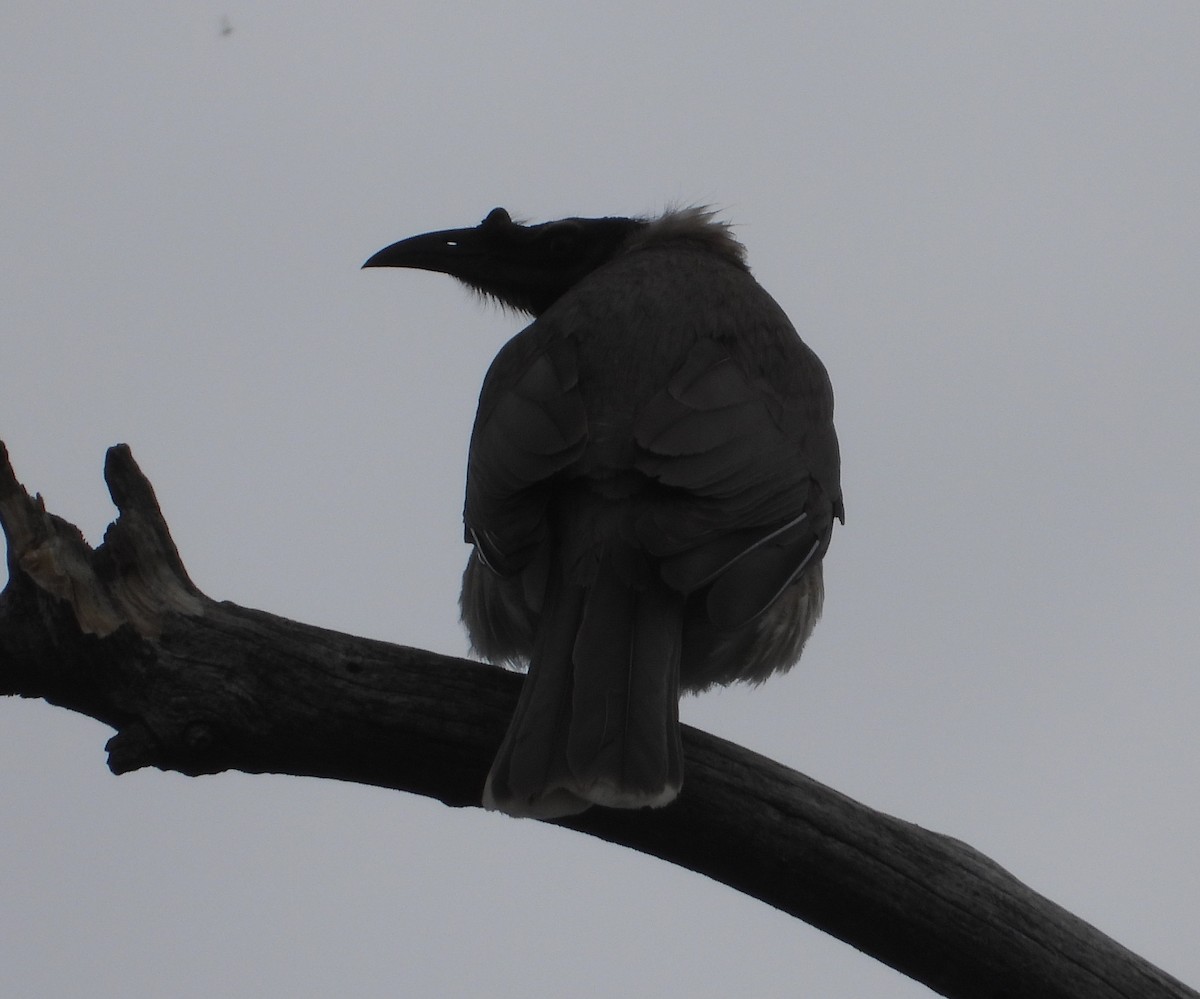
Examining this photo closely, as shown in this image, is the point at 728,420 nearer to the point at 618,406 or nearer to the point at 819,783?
the point at 618,406

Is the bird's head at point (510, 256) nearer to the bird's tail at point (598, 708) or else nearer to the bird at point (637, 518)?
the bird at point (637, 518)

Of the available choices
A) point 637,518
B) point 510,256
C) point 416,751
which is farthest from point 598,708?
point 510,256

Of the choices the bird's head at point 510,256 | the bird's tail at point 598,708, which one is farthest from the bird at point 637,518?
the bird's head at point 510,256

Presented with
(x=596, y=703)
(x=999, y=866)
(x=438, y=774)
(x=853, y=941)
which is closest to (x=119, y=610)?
(x=438, y=774)

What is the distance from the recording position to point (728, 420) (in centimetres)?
487

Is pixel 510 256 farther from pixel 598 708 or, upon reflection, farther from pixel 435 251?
pixel 598 708

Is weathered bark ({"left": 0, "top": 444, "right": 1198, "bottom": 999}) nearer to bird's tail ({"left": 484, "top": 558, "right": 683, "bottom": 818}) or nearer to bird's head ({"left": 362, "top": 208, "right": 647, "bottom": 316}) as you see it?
bird's tail ({"left": 484, "top": 558, "right": 683, "bottom": 818})

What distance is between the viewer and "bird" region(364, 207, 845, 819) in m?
3.95

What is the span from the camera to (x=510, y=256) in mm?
6703

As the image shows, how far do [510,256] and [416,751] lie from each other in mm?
3245

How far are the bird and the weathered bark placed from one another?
23 centimetres

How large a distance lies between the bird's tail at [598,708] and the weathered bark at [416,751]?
0.16 metres

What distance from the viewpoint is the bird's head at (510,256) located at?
668 cm

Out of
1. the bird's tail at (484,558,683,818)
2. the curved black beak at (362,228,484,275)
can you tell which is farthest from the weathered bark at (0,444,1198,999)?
the curved black beak at (362,228,484,275)
